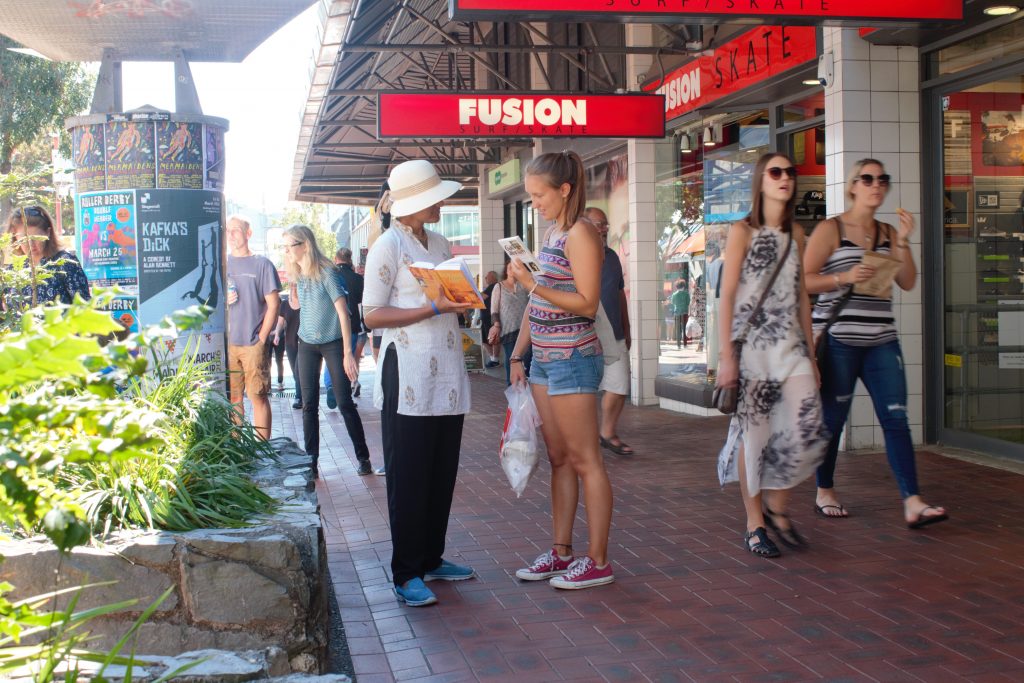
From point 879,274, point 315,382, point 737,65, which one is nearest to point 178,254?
point 315,382

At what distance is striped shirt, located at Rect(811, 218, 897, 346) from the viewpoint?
5730mm

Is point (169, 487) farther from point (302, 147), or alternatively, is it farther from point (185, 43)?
point (302, 147)

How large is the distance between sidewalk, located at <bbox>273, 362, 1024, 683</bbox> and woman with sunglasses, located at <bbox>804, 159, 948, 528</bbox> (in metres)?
0.42

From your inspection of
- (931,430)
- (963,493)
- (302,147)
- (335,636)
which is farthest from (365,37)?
(335,636)

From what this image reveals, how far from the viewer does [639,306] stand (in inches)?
504

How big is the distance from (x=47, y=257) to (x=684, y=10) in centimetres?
397

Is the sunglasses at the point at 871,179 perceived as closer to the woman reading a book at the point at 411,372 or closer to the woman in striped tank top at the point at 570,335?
the woman in striped tank top at the point at 570,335

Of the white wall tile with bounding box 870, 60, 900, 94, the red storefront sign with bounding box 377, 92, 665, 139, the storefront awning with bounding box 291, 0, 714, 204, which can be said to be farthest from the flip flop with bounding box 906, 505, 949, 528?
the red storefront sign with bounding box 377, 92, 665, 139

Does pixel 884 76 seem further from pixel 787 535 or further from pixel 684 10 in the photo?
pixel 787 535

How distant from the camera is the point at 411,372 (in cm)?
466

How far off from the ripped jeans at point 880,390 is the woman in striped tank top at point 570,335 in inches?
61.4

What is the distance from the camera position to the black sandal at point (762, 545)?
5297 mm

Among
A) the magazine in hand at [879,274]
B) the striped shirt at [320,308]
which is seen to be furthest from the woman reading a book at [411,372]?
the striped shirt at [320,308]

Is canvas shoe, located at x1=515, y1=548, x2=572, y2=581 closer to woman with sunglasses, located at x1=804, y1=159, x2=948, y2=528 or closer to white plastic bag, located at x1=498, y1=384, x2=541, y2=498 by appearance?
white plastic bag, located at x1=498, y1=384, x2=541, y2=498
